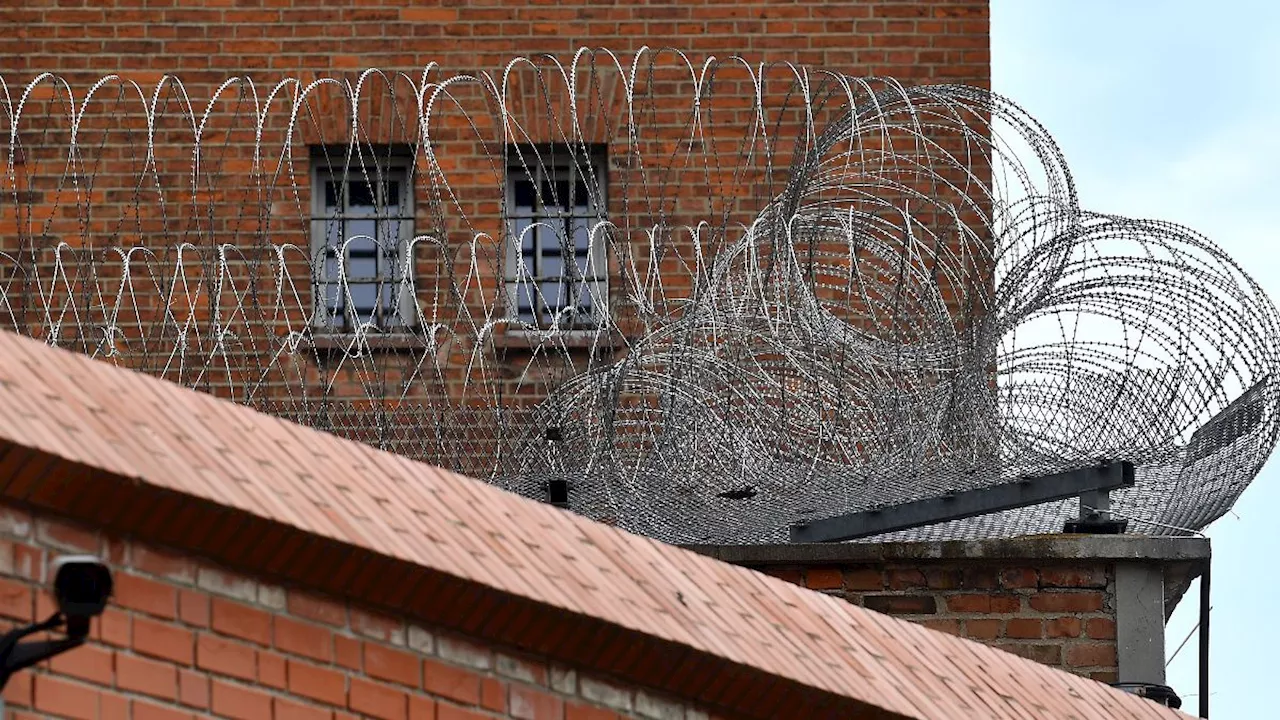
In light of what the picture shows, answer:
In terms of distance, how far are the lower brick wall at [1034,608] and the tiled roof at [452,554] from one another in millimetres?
1325

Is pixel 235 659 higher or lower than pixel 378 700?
higher

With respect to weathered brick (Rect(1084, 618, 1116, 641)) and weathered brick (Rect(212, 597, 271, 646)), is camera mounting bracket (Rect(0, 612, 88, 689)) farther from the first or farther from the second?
weathered brick (Rect(1084, 618, 1116, 641))

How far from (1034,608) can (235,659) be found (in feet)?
13.3

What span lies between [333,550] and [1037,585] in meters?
3.85

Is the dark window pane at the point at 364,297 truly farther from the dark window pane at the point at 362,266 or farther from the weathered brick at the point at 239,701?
the weathered brick at the point at 239,701

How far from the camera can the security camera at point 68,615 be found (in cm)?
517

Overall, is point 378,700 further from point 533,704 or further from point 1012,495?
point 1012,495

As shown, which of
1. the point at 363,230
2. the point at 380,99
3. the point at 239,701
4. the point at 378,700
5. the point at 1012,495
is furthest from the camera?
the point at 363,230

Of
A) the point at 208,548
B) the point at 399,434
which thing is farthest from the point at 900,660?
the point at 399,434

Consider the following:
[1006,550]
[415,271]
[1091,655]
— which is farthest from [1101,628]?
[415,271]

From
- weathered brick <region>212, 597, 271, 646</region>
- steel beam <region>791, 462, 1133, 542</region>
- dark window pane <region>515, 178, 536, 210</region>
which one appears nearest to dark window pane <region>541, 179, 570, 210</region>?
dark window pane <region>515, 178, 536, 210</region>

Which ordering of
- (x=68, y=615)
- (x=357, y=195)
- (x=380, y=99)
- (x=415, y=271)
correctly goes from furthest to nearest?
(x=357, y=195) → (x=380, y=99) → (x=415, y=271) → (x=68, y=615)

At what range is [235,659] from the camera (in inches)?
231

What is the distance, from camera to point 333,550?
19.7 feet
